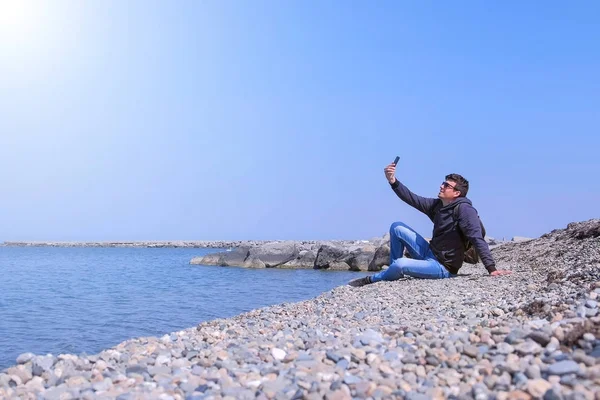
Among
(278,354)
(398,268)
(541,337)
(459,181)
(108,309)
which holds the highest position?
(459,181)

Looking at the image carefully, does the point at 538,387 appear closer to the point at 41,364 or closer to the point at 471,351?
the point at 471,351

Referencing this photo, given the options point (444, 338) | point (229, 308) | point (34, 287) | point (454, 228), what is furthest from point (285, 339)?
point (34, 287)

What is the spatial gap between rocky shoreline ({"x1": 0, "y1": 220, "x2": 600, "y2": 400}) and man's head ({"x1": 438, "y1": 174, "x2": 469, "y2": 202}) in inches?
117

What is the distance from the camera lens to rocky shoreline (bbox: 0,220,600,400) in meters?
2.88

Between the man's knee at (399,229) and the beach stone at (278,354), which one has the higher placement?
the man's knee at (399,229)

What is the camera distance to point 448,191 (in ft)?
27.2

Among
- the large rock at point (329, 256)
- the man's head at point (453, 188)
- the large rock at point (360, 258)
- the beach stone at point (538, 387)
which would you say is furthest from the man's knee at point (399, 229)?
the large rock at point (329, 256)

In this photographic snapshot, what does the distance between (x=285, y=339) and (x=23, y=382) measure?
6.28 ft

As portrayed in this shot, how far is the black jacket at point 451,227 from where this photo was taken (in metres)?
7.97

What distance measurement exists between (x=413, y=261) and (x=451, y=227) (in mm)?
873

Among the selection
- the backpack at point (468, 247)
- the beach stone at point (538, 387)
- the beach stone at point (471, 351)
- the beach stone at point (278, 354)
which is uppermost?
the backpack at point (468, 247)

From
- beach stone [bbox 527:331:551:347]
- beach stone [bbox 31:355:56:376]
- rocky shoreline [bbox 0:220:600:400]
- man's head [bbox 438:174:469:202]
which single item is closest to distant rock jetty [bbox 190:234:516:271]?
man's head [bbox 438:174:469:202]

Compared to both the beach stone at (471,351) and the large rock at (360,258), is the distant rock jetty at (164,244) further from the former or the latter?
the beach stone at (471,351)

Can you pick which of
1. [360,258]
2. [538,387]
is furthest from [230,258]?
[538,387]
